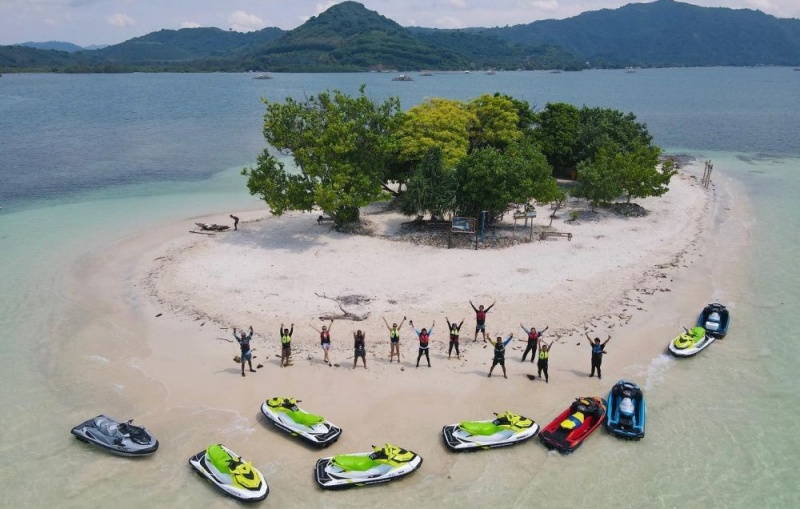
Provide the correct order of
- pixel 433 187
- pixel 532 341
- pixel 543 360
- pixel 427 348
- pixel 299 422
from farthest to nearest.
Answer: pixel 433 187
pixel 532 341
pixel 427 348
pixel 543 360
pixel 299 422

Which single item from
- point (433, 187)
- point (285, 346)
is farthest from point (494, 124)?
point (285, 346)

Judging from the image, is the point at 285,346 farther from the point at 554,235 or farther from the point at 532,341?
the point at 554,235

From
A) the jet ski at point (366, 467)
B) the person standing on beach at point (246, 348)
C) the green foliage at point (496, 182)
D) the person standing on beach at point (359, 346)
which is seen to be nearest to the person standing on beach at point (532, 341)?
the person standing on beach at point (359, 346)

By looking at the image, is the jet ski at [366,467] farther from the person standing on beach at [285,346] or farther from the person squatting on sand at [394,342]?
the person standing on beach at [285,346]

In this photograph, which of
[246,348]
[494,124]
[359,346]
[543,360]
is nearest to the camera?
[543,360]

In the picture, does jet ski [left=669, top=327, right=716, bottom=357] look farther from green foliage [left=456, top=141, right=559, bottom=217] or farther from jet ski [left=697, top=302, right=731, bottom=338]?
green foliage [left=456, top=141, right=559, bottom=217]

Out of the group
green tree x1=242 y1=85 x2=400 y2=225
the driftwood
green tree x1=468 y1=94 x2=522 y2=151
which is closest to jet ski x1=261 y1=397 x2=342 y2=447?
the driftwood

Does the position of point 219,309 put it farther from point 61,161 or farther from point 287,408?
point 61,161
